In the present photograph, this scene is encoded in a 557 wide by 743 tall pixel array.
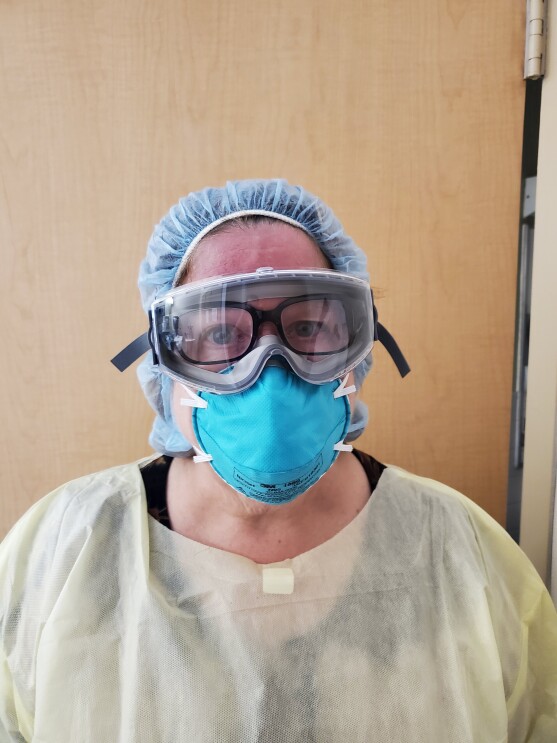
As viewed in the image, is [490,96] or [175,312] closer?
[175,312]

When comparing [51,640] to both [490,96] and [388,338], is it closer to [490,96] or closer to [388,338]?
[388,338]

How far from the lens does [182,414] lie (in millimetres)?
947

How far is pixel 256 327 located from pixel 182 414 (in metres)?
0.22

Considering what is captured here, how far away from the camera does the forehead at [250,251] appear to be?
89 centimetres

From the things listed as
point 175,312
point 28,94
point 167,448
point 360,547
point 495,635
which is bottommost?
A: point 495,635

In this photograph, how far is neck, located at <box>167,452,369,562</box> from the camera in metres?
0.95

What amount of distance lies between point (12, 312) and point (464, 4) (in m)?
1.42

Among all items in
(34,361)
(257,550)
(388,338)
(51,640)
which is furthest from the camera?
(34,361)

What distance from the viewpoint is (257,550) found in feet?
3.10

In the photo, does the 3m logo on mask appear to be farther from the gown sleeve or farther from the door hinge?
the door hinge

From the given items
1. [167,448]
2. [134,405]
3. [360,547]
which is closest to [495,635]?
[360,547]

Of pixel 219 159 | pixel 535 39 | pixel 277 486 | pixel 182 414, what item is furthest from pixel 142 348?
pixel 535 39

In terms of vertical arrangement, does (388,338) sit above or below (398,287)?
below

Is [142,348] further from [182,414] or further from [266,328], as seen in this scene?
[266,328]
